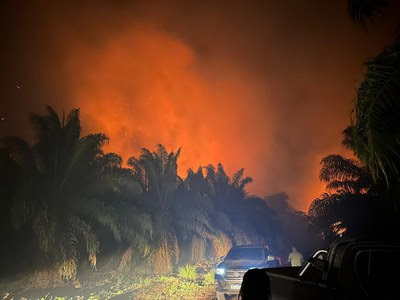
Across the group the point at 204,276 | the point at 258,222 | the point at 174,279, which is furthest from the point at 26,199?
the point at 258,222

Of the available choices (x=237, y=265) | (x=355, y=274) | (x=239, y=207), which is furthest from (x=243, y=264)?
(x=239, y=207)

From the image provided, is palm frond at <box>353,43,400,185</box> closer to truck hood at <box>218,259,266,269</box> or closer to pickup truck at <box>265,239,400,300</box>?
pickup truck at <box>265,239,400,300</box>

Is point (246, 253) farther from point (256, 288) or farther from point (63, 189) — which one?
point (256, 288)

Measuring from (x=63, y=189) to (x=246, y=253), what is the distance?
29.4 feet

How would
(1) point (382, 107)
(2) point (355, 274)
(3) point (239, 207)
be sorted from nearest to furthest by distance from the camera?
(2) point (355, 274) → (1) point (382, 107) → (3) point (239, 207)

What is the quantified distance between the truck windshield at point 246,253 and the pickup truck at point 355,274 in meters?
10.1

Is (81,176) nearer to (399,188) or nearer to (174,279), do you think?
(174,279)

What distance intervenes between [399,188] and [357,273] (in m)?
9.60

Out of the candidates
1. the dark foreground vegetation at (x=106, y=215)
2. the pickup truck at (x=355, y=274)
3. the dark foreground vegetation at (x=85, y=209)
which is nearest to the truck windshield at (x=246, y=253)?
the dark foreground vegetation at (x=106, y=215)

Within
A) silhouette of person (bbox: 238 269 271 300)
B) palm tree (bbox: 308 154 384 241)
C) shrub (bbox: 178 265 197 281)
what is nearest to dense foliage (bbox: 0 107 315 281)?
shrub (bbox: 178 265 197 281)

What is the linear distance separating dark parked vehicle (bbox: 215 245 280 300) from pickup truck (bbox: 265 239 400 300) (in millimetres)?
8393

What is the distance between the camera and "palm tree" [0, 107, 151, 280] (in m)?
15.1

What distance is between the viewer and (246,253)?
1407 centimetres

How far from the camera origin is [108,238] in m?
20.0
